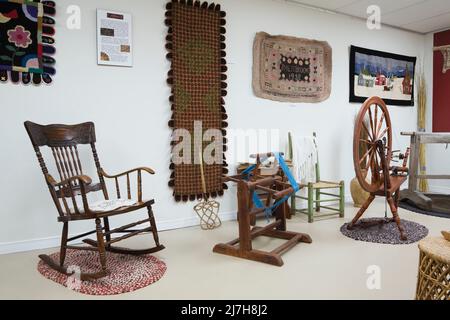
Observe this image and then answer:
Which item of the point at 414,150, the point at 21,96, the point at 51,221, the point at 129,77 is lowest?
the point at 51,221

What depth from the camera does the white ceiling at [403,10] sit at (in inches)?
160

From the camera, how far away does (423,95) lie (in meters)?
5.36

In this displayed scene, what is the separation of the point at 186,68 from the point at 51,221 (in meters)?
1.85

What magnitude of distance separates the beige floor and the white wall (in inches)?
17.4

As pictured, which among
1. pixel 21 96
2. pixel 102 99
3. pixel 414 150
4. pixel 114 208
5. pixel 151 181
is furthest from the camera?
pixel 414 150

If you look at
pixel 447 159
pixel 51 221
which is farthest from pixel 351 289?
pixel 447 159

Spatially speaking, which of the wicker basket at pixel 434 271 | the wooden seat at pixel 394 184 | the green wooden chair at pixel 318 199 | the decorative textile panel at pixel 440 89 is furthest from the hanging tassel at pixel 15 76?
the decorative textile panel at pixel 440 89

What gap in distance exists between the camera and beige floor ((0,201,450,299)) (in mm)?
2050

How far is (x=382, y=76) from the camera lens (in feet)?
16.0

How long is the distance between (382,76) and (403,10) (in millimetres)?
879

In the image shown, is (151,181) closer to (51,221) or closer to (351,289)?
(51,221)

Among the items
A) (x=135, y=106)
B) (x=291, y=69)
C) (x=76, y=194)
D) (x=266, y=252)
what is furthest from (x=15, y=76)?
(x=291, y=69)

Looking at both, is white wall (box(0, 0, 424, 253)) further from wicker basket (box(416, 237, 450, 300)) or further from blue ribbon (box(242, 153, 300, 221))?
wicker basket (box(416, 237, 450, 300))
